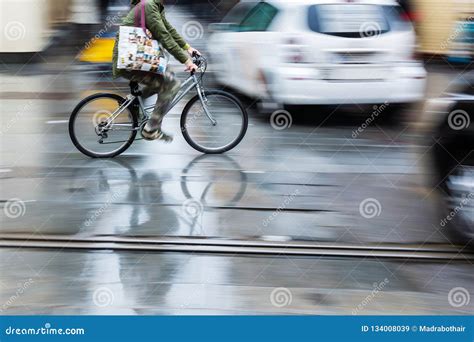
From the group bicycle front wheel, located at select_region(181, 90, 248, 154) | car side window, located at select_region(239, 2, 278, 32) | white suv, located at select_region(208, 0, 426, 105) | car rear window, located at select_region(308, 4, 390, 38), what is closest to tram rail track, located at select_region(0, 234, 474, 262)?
bicycle front wheel, located at select_region(181, 90, 248, 154)

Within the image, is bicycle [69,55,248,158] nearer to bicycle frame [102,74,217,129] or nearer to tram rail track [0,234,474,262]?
bicycle frame [102,74,217,129]

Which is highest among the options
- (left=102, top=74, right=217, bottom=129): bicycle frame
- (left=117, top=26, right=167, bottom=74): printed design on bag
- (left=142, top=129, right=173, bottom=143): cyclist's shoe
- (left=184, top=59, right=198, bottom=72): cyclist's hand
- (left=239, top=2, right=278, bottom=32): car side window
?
(left=117, top=26, right=167, bottom=74): printed design on bag

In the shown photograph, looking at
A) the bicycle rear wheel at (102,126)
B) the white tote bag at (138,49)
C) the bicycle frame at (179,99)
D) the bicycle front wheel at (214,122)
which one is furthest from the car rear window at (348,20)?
the bicycle rear wheel at (102,126)

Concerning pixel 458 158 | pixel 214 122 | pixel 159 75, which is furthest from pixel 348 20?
pixel 458 158

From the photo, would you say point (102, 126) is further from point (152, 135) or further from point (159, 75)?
point (159, 75)

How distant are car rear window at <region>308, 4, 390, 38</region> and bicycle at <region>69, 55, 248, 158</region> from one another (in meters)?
1.86

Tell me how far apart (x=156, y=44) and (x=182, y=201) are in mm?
1801

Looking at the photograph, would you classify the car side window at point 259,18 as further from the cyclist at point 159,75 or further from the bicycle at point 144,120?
the cyclist at point 159,75

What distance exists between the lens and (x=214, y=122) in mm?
8500

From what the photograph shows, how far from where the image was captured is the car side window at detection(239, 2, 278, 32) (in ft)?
33.0

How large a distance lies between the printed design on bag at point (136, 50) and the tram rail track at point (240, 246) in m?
2.28

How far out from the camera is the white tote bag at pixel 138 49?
787 centimetres

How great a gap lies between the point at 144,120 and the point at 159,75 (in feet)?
1.76

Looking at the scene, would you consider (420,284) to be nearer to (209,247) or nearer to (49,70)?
(209,247)
